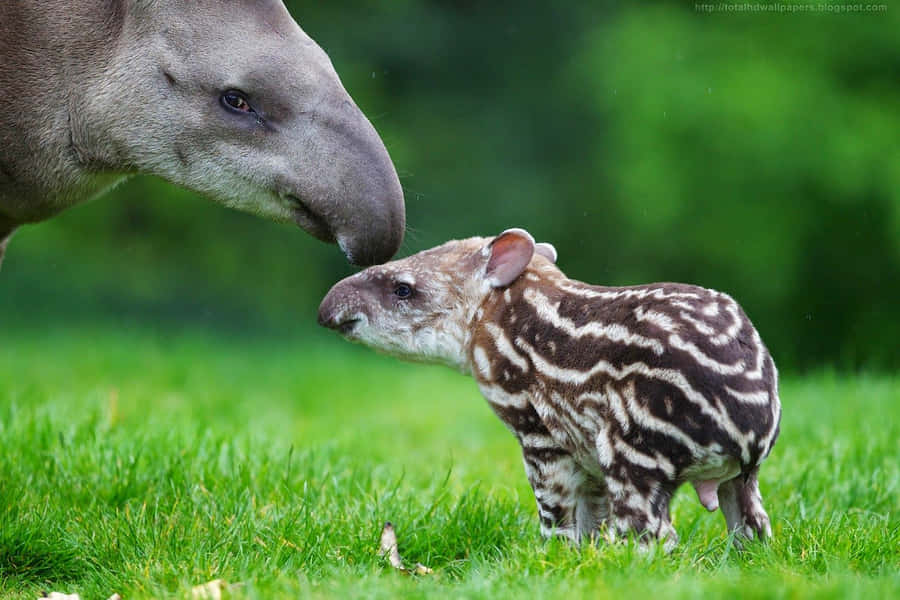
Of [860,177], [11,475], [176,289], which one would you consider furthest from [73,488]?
[860,177]

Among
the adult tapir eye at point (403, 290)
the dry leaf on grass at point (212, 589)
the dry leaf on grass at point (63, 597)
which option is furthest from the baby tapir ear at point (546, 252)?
the dry leaf on grass at point (63, 597)

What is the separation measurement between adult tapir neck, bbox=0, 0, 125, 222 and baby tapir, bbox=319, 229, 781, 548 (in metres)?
1.40

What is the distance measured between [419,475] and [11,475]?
84.5 inches

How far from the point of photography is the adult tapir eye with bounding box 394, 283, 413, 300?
5633mm

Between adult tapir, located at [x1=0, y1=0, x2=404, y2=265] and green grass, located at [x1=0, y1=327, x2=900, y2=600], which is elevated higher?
adult tapir, located at [x1=0, y1=0, x2=404, y2=265]

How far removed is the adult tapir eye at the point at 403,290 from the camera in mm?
5633

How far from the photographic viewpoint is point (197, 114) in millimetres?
5191

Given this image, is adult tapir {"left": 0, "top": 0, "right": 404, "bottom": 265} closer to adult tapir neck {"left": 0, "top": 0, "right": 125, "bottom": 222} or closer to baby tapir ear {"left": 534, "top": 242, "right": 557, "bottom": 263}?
adult tapir neck {"left": 0, "top": 0, "right": 125, "bottom": 222}

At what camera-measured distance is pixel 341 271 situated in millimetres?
19875

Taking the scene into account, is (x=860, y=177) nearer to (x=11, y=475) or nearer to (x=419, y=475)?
(x=419, y=475)

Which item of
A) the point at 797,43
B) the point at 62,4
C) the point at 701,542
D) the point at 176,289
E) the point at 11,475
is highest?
the point at 797,43

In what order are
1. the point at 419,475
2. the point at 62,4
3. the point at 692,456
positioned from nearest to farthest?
the point at 692,456 → the point at 62,4 → the point at 419,475

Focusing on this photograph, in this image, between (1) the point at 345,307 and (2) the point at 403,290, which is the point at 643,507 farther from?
(1) the point at 345,307

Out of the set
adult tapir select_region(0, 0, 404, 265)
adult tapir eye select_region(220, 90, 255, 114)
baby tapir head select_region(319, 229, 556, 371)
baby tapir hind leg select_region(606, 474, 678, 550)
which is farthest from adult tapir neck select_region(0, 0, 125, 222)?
baby tapir hind leg select_region(606, 474, 678, 550)
